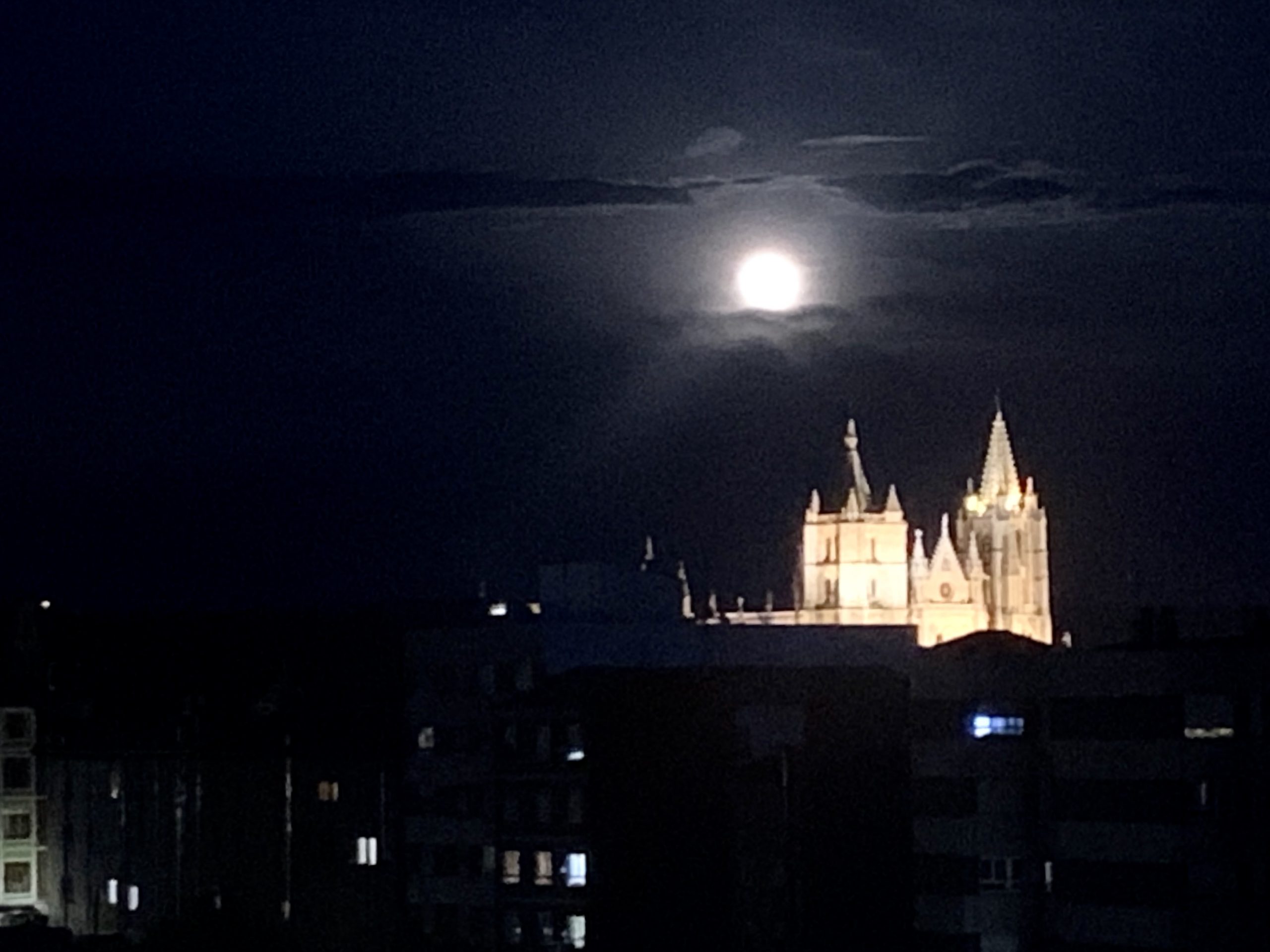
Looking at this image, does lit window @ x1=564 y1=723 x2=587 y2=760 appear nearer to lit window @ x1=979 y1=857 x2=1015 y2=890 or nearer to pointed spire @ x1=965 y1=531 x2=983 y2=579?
lit window @ x1=979 y1=857 x2=1015 y2=890

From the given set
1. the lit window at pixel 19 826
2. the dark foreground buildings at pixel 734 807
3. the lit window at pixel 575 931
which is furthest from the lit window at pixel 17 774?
the lit window at pixel 575 931

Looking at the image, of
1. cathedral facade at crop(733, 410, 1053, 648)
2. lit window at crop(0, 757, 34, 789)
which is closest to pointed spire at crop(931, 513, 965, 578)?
cathedral facade at crop(733, 410, 1053, 648)

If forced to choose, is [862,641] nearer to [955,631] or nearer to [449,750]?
[449,750]

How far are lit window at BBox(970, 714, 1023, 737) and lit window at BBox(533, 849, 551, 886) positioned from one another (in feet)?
13.1

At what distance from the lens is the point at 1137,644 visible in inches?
1234

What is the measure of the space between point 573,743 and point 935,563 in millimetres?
73050

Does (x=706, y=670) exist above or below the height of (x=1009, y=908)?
above

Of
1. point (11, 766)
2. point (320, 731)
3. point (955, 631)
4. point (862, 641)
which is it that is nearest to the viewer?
point (320, 731)

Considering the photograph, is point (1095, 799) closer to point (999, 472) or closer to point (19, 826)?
point (19, 826)

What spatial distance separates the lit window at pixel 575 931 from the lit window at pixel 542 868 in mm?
573

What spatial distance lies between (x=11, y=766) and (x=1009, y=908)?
14.3 metres

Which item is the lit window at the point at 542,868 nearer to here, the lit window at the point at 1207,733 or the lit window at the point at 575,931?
the lit window at the point at 575,931

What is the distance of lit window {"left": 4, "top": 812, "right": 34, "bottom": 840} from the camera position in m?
38.8

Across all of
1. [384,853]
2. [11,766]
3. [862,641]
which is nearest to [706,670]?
Result: [384,853]
